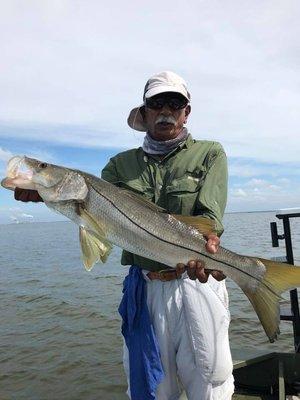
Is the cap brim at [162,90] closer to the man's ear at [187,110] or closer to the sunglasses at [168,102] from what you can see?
the sunglasses at [168,102]

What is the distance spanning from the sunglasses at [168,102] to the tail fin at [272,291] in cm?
188

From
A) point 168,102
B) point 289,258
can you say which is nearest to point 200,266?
point 168,102

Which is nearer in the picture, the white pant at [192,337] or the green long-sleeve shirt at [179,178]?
the white pant at [192,337]

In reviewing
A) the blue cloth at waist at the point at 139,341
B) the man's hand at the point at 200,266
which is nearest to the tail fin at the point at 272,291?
the man's hand at the point at 200,266

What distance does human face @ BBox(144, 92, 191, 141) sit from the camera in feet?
15.1

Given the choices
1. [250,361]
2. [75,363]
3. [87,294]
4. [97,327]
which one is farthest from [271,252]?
[250,361]

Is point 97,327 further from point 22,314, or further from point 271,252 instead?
point 271,252

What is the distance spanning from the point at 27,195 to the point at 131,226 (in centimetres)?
102

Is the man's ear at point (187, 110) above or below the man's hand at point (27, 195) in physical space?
above

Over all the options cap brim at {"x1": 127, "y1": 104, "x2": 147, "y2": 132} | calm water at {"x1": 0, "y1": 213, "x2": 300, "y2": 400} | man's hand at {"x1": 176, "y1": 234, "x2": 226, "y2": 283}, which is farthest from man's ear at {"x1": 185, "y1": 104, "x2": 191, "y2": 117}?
calm water at {"x1": 0, "y1": 213, "x2": 300, "y2": 400}

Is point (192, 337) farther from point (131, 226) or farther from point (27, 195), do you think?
point (27, 195)

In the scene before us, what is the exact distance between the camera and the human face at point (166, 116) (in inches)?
181

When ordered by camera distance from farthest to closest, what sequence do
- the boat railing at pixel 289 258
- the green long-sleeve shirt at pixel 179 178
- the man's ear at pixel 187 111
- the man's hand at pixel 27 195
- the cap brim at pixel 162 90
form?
the boat railing at pixel 289 258, the man's ear at pixel 187 111, the cap brim at pixel 162 90, the green long-sleeve shirt at pixel 179 178, the man's hand at pixel 27 195

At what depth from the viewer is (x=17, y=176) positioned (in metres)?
3.82
